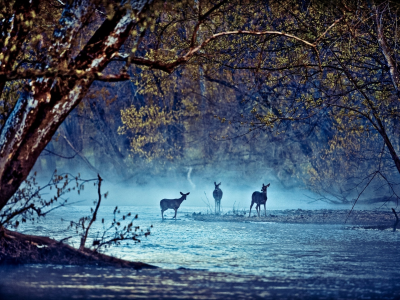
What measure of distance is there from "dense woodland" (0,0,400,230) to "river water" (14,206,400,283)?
1560 mm

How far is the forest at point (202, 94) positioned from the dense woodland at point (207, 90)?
0.04 metres

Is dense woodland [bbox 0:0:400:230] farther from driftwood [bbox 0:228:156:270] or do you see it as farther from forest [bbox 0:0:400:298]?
driftwood [bbox 0:228:156:270]

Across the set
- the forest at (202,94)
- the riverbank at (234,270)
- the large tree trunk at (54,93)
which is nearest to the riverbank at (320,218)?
the forest at (202,94)

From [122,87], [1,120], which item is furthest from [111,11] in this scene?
[122,87]

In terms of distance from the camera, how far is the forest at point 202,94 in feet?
27.4

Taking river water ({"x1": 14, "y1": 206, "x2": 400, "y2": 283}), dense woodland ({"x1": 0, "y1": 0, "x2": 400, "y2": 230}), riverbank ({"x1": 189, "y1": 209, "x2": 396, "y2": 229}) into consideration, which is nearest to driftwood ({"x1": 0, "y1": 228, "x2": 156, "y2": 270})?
river water ({"x1": 14, "y1": 206, "x2": 400, "y2": 283})

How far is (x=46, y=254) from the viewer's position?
34.4 feet

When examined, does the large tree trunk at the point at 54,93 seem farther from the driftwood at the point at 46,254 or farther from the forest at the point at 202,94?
the driftwood at the point at 46,254

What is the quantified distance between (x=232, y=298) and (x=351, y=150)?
1785 cm

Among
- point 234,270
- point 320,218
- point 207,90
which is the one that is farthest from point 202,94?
point 234,270

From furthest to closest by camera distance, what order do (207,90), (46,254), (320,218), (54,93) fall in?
(207,90) < (320,218) < (46,254) < (54,93)

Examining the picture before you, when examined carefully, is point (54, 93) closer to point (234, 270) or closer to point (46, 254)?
point (46, 254)

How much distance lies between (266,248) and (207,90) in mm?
19972

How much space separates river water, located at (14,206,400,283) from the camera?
33.6 feet
